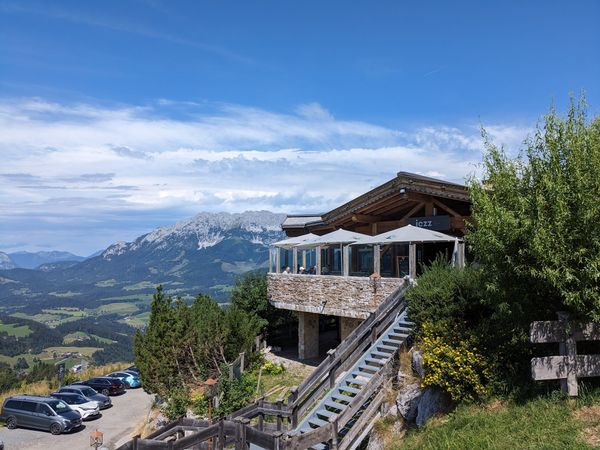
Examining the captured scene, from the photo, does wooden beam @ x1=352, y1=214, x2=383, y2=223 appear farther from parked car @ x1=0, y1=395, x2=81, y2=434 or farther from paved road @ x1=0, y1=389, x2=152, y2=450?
parked car @ x1=0, y1=395, x2=81, y2=434

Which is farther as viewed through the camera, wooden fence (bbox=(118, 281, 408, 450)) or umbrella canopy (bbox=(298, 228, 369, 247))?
umbrella canopy (bbox=(298, 228, 369, 247))

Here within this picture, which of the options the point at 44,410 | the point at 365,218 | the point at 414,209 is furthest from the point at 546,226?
the point at 44,410

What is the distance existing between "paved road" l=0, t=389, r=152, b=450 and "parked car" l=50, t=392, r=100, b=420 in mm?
388

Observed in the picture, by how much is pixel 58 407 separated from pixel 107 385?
30.0 feet

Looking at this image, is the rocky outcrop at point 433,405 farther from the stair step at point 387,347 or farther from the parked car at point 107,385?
the parked car at point 107,385

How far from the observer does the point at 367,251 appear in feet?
81.1

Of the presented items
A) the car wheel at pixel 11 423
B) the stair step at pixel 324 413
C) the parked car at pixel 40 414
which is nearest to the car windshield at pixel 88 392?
the parked car at pixel 40 414

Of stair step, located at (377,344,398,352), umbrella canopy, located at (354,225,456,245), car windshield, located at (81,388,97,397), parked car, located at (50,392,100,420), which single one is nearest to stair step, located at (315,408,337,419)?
stair step, located at (377,344,398,352)

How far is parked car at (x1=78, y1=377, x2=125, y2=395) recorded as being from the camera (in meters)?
34.8

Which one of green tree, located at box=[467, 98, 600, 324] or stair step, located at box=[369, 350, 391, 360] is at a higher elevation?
green tree, located at box=[467, 98, 600, 324]

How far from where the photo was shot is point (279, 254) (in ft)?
83.4

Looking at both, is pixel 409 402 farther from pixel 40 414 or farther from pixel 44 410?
pixel 40 414

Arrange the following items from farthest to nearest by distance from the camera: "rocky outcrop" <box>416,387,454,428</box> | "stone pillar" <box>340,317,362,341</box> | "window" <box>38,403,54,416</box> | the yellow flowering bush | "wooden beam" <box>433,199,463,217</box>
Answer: "window" <box>38,403,54,416</box> < "stone pillar" <box>340,317,362,341</box> < "wooden beam" <box>433,199,463,217</box> < "rocky outcrop" <box>416,387,454,428</box> < the yellow flowering bush

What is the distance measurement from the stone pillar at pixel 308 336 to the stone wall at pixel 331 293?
4.10 feet
